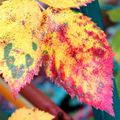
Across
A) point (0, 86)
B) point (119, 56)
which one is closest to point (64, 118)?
point (0, 86)

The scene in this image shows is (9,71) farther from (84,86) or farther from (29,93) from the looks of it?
(29,93)

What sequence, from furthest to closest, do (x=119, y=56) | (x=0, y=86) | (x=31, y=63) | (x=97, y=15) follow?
(x=119, y=56)
(x=0, y=86)
(x=97, y=15)
(x=31, y=63)

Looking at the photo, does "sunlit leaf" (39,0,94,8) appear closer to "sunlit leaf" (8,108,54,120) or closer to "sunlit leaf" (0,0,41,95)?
"sunlit leaf" (0,0,41,95)

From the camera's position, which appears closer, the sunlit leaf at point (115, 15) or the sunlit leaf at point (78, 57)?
the sunlit leaf at point (78, 57)

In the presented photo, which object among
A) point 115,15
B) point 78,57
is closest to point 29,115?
point 78,57

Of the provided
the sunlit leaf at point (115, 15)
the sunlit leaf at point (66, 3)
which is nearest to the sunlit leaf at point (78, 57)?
the sunlit leaf at point (66, 3)

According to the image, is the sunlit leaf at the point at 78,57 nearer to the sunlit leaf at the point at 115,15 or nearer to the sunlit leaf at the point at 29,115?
the sunlit leaf at the point at 29,115
